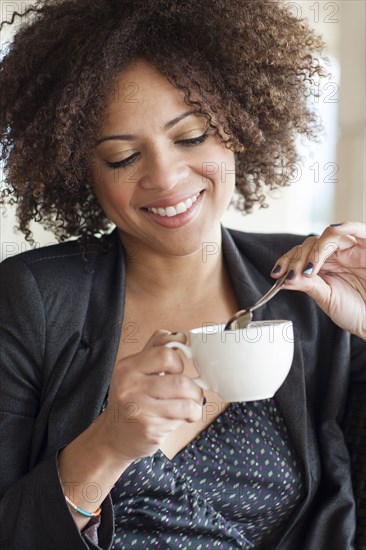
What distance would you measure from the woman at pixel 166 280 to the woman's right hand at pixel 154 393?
11.1 inches

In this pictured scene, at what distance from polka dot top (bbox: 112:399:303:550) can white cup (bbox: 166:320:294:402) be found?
42cm

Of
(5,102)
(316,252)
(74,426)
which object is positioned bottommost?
(74,426)

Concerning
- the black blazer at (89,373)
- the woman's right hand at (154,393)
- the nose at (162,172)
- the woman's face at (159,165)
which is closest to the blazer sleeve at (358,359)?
the black blazer at (89,373)

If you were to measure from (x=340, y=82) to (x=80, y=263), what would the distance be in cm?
128

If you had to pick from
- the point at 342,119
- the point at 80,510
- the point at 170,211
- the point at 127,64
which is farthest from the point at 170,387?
the point at 342,119

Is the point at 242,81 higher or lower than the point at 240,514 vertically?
higher

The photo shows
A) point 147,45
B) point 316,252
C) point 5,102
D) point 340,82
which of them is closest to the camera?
point 316,252

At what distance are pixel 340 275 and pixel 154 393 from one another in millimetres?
569

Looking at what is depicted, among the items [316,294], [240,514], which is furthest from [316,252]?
[240,514]

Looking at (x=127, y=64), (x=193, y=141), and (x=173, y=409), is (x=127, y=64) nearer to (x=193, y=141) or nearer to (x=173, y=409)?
(x=193, y=141)

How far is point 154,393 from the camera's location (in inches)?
43.1

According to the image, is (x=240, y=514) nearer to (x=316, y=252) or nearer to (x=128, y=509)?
(x=128, y=509)

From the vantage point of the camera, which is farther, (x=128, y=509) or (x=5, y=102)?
(x=5, y=102)

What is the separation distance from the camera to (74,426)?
148cm
